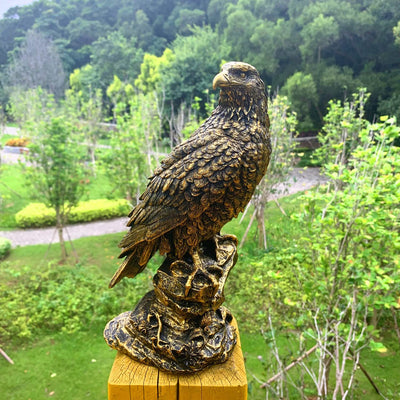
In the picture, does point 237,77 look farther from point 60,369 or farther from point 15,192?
point 15,192

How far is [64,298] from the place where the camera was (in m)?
5.99

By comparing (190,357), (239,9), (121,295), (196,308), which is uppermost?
(239,9)

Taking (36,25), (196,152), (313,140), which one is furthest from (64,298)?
(36,25)

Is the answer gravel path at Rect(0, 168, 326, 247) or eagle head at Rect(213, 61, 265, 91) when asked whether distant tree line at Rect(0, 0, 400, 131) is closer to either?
gravel path at Rect(0, 168, 326, 247)

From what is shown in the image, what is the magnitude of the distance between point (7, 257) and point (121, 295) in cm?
396

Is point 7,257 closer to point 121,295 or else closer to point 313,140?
point 121,295

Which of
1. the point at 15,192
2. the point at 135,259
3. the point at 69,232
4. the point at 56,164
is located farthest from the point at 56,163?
the point at 15,192

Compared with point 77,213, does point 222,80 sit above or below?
above


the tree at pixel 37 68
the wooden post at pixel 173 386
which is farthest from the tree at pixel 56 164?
the tree at pixel 37 68

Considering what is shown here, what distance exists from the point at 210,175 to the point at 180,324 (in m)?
0.88

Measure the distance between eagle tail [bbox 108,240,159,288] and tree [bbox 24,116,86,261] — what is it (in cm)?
551

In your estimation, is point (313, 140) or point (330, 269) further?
point (313, 140)

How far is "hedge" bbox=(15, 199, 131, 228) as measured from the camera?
10.6m

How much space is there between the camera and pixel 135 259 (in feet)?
7.14
